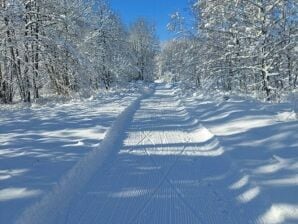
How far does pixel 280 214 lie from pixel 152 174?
8.99 feet

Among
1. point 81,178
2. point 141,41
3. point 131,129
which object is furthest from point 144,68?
point 81,178

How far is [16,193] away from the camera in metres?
5.32

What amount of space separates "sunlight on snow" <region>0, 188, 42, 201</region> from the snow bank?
23 cm

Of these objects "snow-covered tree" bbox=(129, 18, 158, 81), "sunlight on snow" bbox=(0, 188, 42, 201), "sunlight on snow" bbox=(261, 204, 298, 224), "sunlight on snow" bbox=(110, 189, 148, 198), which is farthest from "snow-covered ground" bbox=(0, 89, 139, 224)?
"snow-covered tree" bbox=(129, 18, 158, 81)

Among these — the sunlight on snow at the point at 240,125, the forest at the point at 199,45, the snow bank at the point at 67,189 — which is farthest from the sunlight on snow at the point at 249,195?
the forest at the point at 199,45

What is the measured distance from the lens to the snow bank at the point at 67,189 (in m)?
4.73

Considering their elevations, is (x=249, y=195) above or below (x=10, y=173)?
below

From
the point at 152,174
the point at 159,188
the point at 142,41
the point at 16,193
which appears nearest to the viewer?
the point at 16,193

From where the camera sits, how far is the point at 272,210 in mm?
4828

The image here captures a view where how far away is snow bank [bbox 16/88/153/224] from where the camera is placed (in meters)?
4.73

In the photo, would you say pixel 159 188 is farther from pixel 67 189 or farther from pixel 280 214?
pixel 280 214

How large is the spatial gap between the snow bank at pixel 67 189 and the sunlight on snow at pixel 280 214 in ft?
9.09

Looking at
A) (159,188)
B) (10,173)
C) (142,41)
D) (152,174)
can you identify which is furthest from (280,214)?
(142,41)

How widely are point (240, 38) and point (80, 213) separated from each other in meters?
14.0
